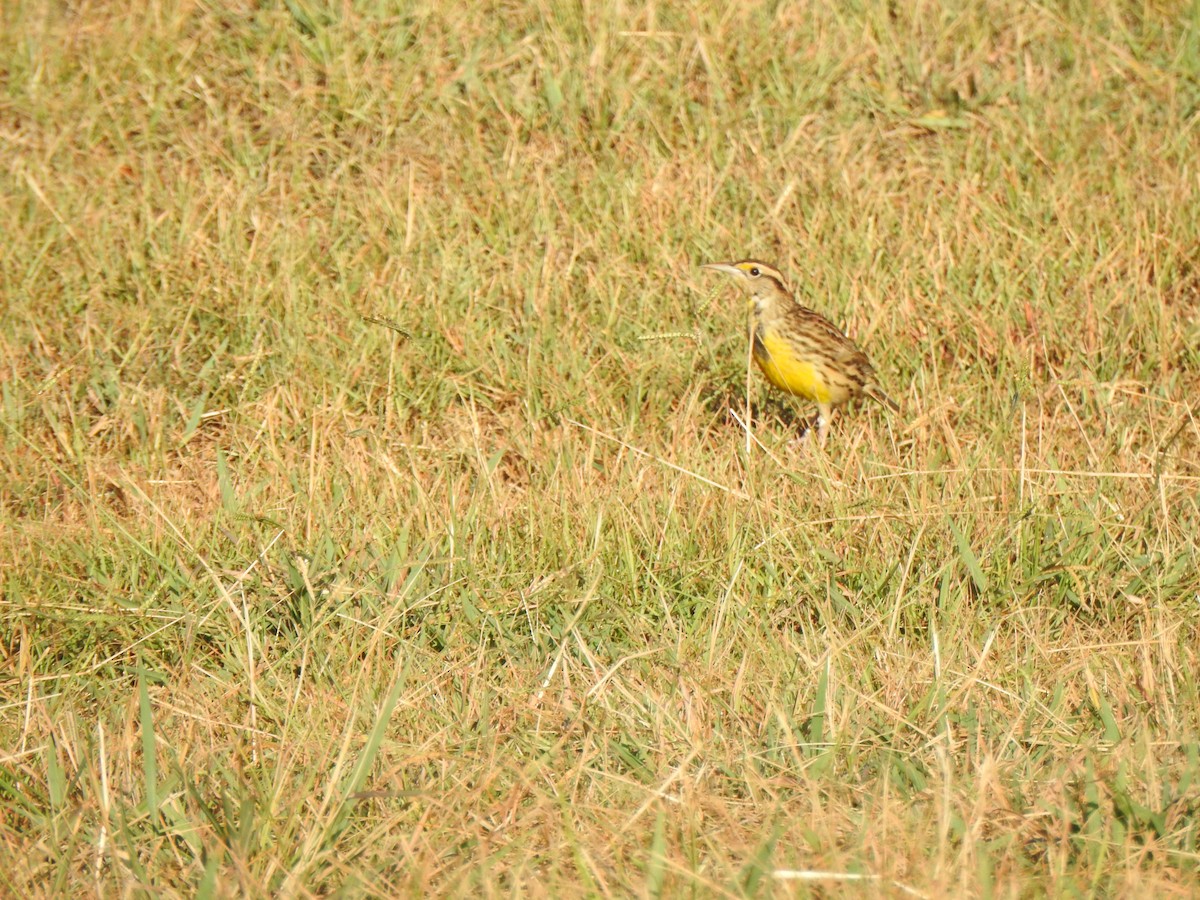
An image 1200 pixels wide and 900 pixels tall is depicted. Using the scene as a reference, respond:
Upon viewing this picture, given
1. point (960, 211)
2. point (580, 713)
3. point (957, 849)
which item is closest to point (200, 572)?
point (580, 713)

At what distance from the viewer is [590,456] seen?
16.3 ft

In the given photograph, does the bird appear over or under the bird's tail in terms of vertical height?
over

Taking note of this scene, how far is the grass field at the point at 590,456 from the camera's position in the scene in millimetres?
3150

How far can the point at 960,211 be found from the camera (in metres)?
6.41

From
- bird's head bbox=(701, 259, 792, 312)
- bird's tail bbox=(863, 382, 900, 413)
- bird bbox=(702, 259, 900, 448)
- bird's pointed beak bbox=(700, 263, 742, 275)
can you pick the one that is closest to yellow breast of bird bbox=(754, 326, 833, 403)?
bird bbox=(702, 259, 900, 448)

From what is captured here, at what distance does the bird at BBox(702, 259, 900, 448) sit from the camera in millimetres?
5375

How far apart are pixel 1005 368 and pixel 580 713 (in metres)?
2.66

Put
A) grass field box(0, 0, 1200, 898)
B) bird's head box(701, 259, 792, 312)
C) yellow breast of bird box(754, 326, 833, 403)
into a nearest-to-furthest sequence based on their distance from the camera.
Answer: grass field box(0, 0, 1200, 898)
yellow breast of bird box(754, 326, 833, 403)
bird's head box(701, 259, 792, 312)

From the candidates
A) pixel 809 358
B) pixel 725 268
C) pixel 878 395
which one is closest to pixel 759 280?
pixel 725 268

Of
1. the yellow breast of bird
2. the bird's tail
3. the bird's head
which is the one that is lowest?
the bird's tail

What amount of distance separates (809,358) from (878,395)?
298 millimetres

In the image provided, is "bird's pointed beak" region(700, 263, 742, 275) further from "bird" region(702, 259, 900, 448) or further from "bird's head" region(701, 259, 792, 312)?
"bird" region(702, 259, 900, 448)

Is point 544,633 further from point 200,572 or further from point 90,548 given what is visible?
point 90,548

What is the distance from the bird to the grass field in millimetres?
165
